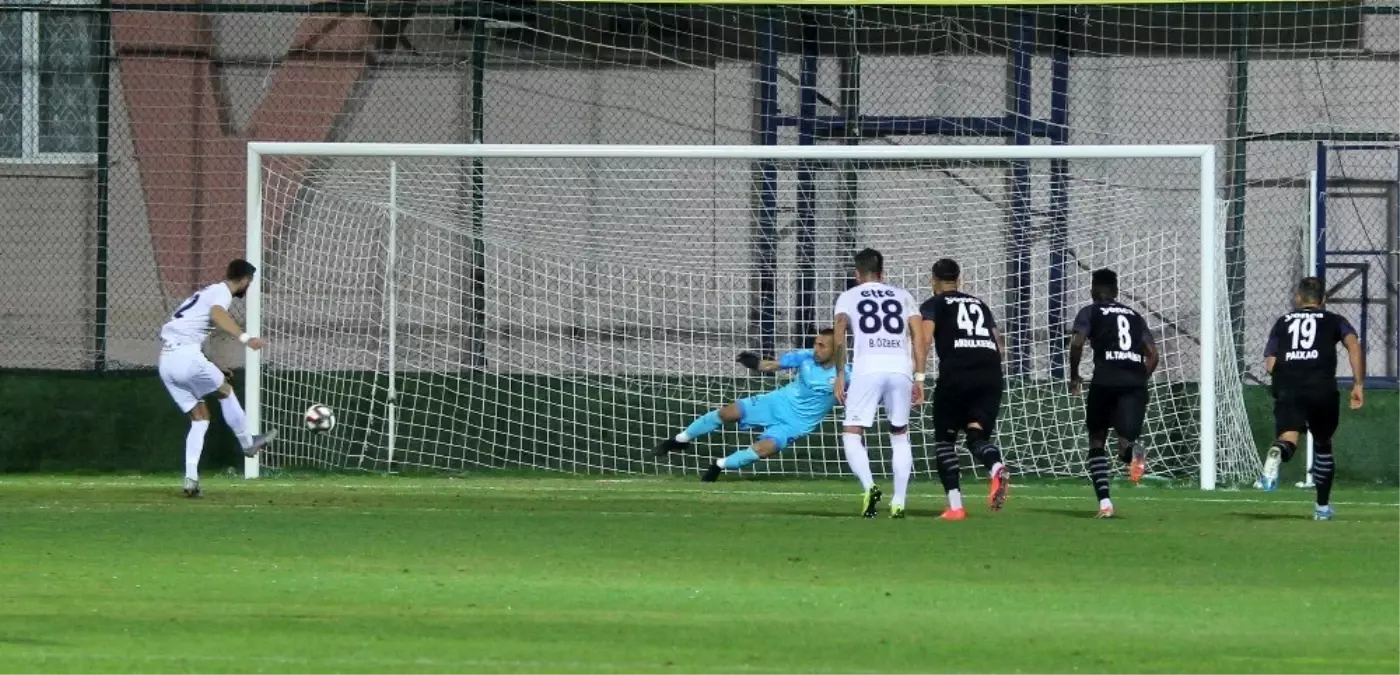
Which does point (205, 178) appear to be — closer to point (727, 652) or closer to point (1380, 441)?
point (1380, 441)

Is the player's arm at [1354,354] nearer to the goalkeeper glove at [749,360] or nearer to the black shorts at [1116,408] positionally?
the black shorts at [1116,408]

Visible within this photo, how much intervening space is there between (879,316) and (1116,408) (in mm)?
2240

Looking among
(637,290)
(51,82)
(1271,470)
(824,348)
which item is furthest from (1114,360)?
(51,82)

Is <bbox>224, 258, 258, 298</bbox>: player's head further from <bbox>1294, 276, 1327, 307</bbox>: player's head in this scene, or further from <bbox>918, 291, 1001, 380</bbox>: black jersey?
<bbox>1294, 276, 1327, 307</bbox>: player's head

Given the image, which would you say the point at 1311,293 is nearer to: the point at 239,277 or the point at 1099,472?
the point at 1099,472

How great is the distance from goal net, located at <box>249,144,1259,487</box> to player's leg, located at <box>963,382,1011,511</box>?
20.6ft

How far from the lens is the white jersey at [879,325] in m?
15.5

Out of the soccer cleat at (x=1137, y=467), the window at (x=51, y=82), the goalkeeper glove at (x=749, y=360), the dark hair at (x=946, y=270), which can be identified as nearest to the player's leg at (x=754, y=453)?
the goalkeeper glove at (x=749, y=360)

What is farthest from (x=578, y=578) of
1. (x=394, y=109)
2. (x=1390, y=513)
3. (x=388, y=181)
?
(x=394, y=109)

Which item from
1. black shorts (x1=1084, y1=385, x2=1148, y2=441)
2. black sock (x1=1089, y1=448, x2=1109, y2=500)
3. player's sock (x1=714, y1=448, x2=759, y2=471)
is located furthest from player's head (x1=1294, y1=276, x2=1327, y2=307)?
player's sock (x1=714, y1=448, x2=759, y2=471)

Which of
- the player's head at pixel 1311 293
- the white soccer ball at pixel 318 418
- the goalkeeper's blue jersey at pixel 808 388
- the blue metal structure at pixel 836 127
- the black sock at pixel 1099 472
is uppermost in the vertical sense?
the blue metal structure at pixel 836 127

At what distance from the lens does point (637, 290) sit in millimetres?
22891

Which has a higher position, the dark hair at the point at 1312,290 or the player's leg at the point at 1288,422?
the dark hair at the point at 1312,290

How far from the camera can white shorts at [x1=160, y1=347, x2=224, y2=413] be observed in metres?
18.0
